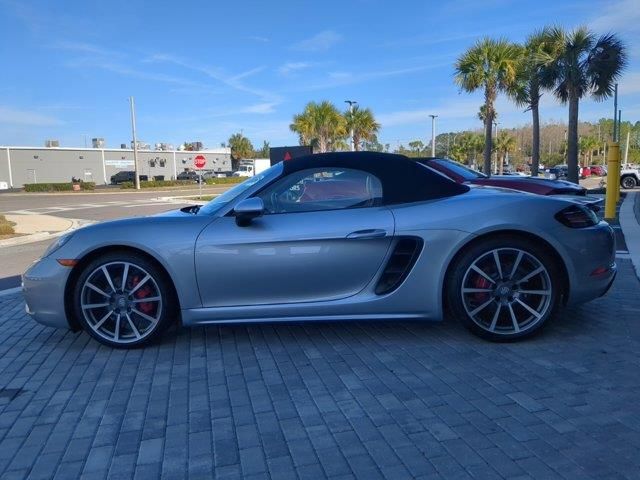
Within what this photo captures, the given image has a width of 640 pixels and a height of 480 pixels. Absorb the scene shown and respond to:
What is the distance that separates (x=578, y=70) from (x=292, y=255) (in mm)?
24453

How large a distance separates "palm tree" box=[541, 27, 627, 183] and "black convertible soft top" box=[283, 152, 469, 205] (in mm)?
21699

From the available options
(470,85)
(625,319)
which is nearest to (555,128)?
(470,85)

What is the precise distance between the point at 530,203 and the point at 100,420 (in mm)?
3234

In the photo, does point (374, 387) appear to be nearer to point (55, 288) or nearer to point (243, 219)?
point (243, 219)

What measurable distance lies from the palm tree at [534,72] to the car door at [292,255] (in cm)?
2331

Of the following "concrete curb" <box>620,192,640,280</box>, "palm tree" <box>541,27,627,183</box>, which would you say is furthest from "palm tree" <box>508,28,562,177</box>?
"concrete curb" <box>620,192,640,280</box>

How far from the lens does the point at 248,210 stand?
368cm

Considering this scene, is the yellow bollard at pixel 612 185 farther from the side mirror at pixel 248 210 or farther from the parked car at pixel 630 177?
the parked car at pixel 630 177

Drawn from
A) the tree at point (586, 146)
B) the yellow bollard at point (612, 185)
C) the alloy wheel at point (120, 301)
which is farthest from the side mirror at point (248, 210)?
the tree at point (586, 146)

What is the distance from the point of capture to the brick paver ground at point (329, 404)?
8.04 feet

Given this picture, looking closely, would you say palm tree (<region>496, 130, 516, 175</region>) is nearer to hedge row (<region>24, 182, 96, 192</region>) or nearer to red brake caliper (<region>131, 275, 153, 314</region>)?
hedge row (<region>24, 182, 96, 192</region>)

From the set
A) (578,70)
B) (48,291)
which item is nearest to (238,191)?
(48,291)

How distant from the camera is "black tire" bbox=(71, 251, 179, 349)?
390 cm

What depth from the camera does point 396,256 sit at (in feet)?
12.4
